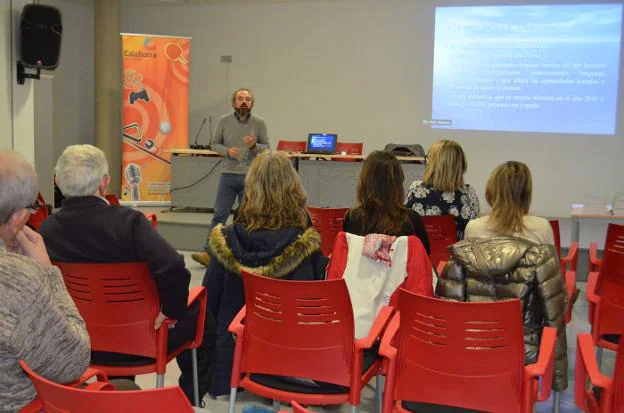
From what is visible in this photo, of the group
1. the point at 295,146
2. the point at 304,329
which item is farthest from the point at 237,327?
the point at 295,146

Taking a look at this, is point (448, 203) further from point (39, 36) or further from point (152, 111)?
point (152, 111)

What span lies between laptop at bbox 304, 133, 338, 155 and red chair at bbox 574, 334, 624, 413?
19.7 ft

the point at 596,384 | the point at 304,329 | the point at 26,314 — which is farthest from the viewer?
the point at 304,329

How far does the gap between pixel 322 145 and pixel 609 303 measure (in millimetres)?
5279

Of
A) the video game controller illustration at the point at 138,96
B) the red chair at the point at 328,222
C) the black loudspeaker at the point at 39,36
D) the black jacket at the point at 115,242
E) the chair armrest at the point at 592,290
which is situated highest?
the black loudspeaker at the point at 39,36

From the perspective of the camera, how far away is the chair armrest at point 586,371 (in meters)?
2.20

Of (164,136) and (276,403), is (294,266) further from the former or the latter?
(164,136)

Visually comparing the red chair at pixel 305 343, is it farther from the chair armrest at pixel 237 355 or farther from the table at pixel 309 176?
the table at pixel 309 176

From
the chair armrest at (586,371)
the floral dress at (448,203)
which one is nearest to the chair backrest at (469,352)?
the chair armrest at (586,371)

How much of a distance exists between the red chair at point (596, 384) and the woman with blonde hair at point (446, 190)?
184 cm

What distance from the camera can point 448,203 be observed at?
427 cm

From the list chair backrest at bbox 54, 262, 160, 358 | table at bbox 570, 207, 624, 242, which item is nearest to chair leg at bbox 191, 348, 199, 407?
chair backrest at bbox 54, 262, 160, 358

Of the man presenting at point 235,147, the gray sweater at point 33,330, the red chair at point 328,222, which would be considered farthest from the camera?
the man presenting at point 235,147

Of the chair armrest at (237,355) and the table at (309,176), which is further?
the table at (309,176)
